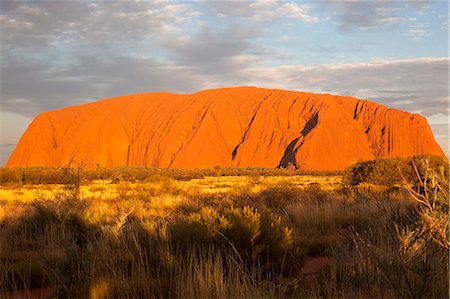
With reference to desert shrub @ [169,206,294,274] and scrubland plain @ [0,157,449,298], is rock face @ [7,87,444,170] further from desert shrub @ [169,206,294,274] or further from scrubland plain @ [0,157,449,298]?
desert shrub @ [169,206,294,274]

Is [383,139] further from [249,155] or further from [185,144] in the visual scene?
[185,144]

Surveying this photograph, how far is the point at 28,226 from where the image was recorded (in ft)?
34.3

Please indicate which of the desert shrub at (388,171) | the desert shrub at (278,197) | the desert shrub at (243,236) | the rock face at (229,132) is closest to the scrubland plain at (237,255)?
the desert shrub at (243,236)

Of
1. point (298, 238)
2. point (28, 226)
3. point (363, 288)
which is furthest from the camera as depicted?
point (28, 226)

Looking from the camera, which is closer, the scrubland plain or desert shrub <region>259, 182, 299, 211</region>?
the scrubland plain

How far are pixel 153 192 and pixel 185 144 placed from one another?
207ft

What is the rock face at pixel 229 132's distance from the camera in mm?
79875

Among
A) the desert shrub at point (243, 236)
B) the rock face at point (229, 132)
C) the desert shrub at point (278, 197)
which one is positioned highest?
the rock face at point (229, 132)

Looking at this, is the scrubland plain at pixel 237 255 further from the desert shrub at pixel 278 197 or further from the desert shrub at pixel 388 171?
the desert shrub at pixel 388 171

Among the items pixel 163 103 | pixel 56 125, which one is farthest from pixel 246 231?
pixel 56 125

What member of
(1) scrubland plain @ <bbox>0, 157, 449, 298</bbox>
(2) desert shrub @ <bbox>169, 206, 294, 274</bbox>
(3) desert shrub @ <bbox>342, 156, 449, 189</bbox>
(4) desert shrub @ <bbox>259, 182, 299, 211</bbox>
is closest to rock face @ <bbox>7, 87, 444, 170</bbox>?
(3) desert shrub @ <bbox>342, 156, 449, 189</bbox>

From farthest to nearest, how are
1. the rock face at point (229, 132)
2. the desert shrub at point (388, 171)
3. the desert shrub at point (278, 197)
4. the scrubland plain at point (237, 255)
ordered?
the rock face at point (229, 132) → the desert shrub at point (388, 171) → the desert shrub at point (278, 197) → the scrubland plain at point (237, 255)

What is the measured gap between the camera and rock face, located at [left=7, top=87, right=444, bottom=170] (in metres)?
79.9

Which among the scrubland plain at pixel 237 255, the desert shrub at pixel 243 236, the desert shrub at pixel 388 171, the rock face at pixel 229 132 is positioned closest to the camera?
the scrubland plain at pixel 237 255
